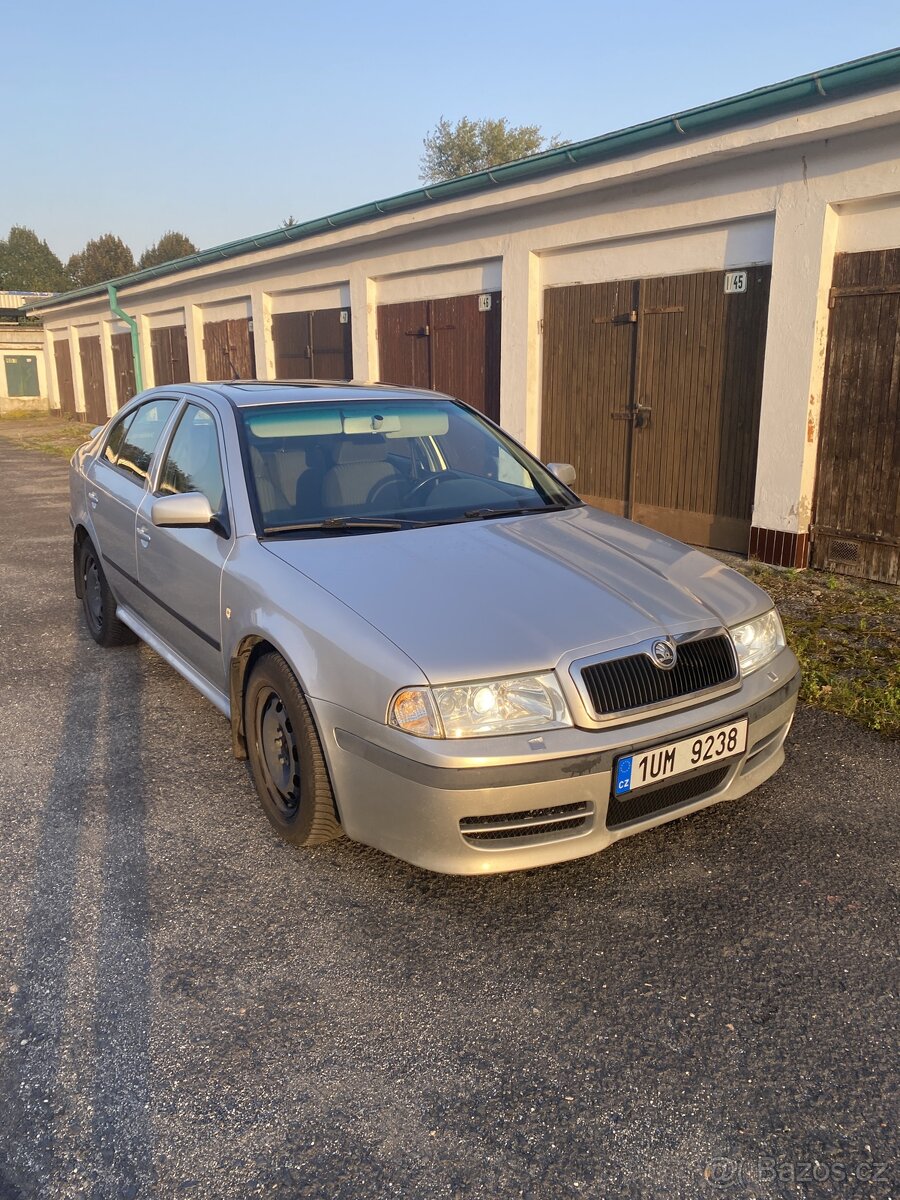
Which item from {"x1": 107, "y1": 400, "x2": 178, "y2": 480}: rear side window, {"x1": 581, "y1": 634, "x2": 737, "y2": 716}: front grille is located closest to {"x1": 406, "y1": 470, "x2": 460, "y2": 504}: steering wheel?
{"x1": 581, "y1": 634, "x2": 737, "y2": 716}: front grille

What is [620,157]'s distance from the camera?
8070mm

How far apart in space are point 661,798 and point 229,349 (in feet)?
51.0

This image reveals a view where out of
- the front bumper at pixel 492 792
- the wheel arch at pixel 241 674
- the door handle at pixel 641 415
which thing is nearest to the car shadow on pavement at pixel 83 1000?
the wheel arch at pixel 241 674

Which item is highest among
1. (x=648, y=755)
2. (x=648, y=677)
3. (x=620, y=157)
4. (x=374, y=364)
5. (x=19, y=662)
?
(x=620, y=157)

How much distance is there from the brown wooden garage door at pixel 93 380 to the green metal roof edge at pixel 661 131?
13585 millimetres

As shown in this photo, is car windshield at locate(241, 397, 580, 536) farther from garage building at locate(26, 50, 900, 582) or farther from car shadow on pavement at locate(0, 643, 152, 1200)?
garage building at locate(26, 50, 900, 582)

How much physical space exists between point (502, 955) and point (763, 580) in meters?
5.18

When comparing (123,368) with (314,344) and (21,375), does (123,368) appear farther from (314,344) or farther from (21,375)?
(21,375)

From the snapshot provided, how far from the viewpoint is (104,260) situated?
8550 cm

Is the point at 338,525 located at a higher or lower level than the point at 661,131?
lower

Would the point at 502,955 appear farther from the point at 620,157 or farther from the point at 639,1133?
the point at 620,157

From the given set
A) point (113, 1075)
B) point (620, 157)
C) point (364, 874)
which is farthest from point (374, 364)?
point (113, 1075)

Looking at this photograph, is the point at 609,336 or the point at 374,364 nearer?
the point at 609,336

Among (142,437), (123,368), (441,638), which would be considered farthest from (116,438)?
(123,368)
